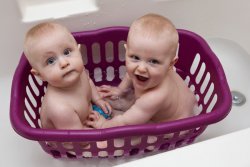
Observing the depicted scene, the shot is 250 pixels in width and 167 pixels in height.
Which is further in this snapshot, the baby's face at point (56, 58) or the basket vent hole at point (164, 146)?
the basket vent hole at point (164, 146)

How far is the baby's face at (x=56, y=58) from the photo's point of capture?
843 millimetres

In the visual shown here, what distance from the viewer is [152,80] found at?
0.92m

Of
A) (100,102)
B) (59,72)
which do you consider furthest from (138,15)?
(59,72)

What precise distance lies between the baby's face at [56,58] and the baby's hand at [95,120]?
0.58 feet

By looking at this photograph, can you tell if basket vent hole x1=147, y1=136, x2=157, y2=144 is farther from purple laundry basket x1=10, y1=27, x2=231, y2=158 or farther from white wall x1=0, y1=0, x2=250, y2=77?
white wall x1=0, y1=0, x2=250, y2=77

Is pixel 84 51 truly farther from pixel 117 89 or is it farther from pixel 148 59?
pixel 148 59

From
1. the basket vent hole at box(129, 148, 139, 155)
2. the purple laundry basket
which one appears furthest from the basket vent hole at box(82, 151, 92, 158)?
the basket vent hole at box(129, 148, 139, 155)

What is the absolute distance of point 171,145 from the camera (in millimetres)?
1024

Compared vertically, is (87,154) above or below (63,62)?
below

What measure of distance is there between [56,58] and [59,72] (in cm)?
3

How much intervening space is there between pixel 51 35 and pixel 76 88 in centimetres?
18

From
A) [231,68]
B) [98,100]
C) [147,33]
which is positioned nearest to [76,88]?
[98,100]

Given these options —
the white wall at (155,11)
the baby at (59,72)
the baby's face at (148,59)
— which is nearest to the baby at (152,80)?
the baby's face at (148,59)

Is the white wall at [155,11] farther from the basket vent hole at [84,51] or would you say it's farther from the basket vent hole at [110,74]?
the basket vent hole at [110,74]
